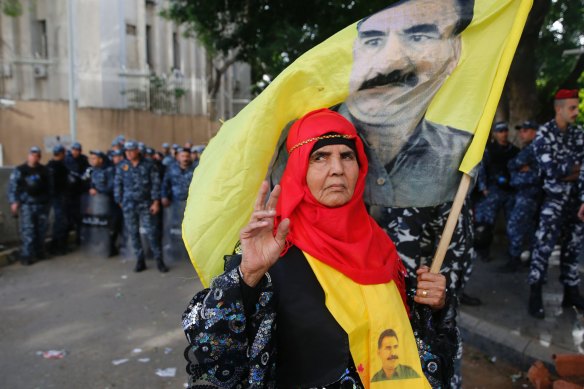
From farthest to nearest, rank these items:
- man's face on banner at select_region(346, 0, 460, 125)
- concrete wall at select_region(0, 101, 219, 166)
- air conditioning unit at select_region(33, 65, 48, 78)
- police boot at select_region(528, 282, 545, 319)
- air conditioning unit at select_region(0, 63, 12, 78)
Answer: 1. air conditioning unit at select_region(33, 65, 48, 78)
2. air conditioning unit at select_region(0, 63, 12, 78)
3. concrete wall at select_region(0, 101, 219, 166)
4. police boot at select_region(528, 282, 545, 319)
5. man's face on banner at select_region(346, 0, 460, 125)

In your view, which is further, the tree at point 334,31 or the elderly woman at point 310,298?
the tree at point 334,31

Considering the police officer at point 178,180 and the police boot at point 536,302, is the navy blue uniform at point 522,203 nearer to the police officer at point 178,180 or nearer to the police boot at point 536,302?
the police boot at point 536,302

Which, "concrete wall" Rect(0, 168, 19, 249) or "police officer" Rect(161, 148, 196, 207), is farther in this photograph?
"concrete wall" Rect(0, 168, 19, 249)

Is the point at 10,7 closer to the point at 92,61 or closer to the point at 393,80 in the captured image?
the point at 92,61

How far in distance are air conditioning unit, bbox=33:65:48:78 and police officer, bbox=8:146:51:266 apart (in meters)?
10.4

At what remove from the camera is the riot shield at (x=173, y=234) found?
917 centimetres

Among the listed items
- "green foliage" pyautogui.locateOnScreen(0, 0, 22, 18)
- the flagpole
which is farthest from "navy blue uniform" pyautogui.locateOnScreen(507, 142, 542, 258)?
"green foliage" pyautogui.locateOnScreen(0, 0, 22, 18)

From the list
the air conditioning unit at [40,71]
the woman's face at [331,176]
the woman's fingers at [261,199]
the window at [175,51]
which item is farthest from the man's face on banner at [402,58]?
the window at [175,51]

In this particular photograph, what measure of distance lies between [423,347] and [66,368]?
405 centimetres

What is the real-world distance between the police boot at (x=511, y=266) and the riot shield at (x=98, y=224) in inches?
276

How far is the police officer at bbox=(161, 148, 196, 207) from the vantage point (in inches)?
353

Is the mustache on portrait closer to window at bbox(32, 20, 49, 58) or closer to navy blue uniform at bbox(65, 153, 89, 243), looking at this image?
navy blue uniform at bbox(65, 153, 89, 243)

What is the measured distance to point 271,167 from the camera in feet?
7.76

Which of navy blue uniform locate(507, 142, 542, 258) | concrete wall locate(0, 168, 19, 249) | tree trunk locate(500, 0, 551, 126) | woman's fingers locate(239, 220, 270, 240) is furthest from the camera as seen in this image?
concrete wall locate(0, 168, 19, 249)
